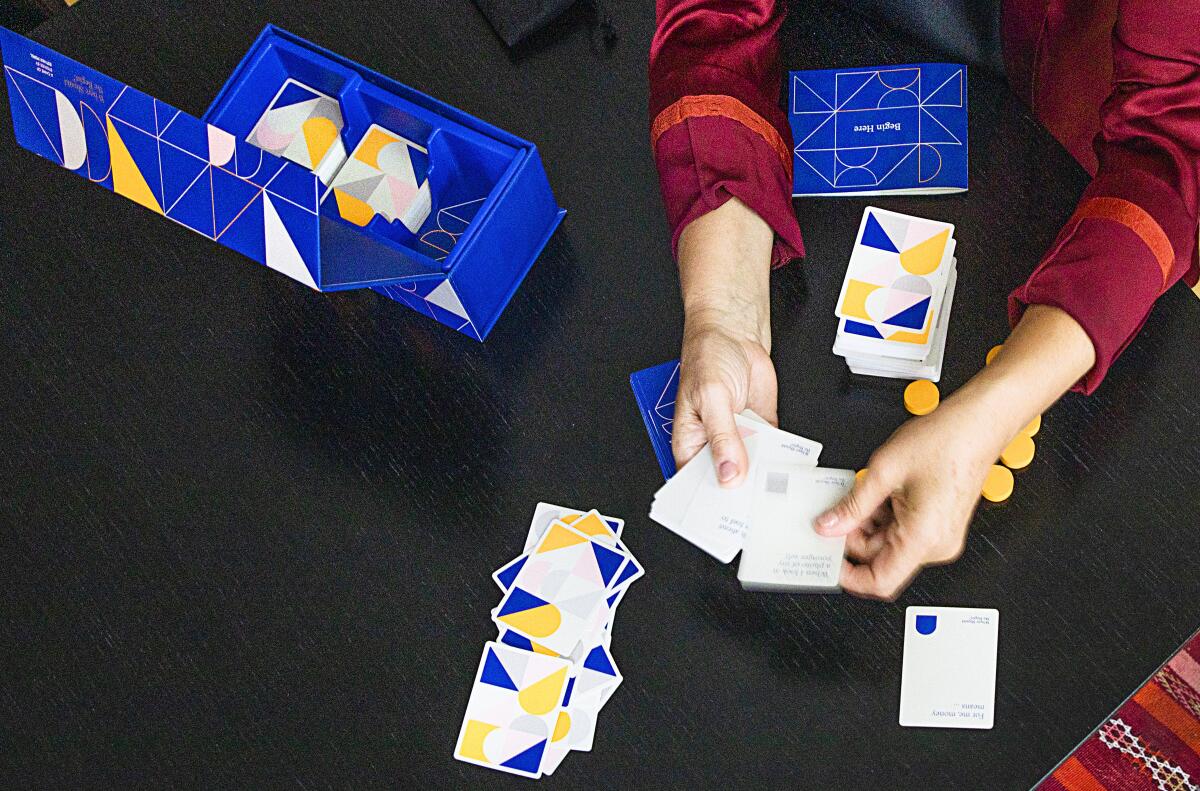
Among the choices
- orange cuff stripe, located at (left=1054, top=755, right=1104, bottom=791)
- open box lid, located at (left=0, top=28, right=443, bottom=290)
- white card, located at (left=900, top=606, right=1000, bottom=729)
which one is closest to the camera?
white card, located at (left=900, top=606, right=1000, bottom=729)

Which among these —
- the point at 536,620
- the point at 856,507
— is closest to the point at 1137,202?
the point at 856,507

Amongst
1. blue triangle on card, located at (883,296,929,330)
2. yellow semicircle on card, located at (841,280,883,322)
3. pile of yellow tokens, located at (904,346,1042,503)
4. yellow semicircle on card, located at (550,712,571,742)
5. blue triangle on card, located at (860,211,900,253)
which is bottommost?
yellow semicircle on card, located at (550,712,571,742)

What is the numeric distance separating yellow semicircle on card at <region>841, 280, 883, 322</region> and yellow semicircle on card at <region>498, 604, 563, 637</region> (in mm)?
463

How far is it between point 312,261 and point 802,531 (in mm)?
622

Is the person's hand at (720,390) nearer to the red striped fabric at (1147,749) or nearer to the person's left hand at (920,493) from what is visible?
the person's left hand at (920,493)

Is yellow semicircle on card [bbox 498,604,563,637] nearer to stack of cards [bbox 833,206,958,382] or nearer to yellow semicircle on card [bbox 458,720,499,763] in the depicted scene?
yellow semicircle on card [bbox 458,720,499,763]

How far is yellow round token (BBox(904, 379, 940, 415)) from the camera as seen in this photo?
1.16 m

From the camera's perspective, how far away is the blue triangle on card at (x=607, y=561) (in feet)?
3.75

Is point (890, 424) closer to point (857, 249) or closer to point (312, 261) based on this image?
point (857, 249)

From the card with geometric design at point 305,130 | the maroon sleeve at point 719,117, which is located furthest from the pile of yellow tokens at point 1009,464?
the card with geometric design at point 305,130

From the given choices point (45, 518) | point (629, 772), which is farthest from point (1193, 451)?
point (45, 518)

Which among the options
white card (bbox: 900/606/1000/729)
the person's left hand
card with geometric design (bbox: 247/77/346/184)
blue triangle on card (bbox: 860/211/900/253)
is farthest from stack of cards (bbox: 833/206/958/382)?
card with geometric design (bbox: 247/77/346/184)

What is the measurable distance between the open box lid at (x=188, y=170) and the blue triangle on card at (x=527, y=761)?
20.1 inches

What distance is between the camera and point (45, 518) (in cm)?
127
